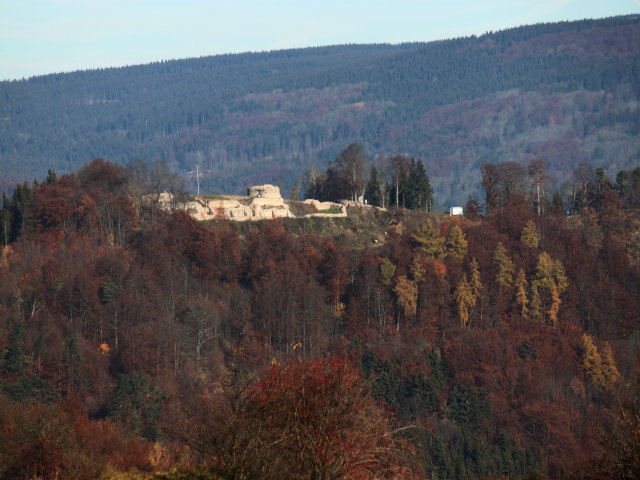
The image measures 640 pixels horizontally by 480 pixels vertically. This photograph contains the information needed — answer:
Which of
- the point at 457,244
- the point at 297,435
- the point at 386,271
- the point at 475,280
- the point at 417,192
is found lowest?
the point at 475,280

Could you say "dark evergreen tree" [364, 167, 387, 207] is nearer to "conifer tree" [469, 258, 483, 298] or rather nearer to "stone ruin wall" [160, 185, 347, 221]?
"stone ruin wall" [160, 185, 347, 221]

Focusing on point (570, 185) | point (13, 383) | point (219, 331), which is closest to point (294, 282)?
point (219, 331)

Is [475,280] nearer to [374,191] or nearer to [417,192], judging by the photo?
[417,192]

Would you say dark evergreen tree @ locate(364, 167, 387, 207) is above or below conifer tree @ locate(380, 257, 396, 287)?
above

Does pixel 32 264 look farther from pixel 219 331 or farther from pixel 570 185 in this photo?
pixel 570 185

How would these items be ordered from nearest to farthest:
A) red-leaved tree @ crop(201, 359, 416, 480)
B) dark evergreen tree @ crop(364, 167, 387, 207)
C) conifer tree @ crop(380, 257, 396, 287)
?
red-leaved tree @ crop(201, 359, 416, 480)
conifer tree @ crop(380, 257, 396, 287)
dark evergreen tree @ crop(364, 167, 387, 207)

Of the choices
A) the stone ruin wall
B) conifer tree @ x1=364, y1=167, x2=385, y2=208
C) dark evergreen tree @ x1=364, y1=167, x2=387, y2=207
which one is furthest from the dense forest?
conifer tree @ x1=364, y1=167, x2=385, y2=208

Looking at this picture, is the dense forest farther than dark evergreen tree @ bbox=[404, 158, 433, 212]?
No

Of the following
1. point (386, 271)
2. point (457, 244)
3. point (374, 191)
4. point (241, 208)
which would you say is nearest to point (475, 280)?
point (457, 244)
